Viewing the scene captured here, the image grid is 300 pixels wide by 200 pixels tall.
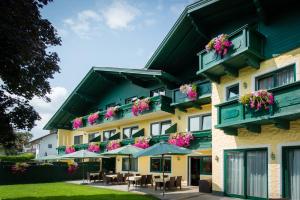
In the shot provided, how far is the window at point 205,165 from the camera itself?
2297cm

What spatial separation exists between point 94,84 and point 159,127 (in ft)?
33.6

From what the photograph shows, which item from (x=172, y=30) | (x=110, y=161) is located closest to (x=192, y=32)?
(x=172, y=30)

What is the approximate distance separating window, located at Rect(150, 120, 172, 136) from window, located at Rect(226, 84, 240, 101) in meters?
8.61

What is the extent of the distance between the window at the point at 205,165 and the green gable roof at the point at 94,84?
6335 mm

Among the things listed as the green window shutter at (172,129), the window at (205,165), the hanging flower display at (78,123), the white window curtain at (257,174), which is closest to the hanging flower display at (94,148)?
the hanging flower display at (78,123)

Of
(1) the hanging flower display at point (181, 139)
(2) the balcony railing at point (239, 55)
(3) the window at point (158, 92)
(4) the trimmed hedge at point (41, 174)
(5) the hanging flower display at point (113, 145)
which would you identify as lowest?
(4) the trimmed hedge at point (41, 174)

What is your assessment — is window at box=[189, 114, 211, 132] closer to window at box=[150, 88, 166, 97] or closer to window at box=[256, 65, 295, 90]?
window at box=[150, 88, 166, 97]

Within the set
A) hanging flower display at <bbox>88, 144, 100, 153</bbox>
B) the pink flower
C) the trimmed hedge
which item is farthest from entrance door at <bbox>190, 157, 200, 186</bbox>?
the pink flower

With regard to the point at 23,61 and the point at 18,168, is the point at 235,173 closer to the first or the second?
the point at 23,61

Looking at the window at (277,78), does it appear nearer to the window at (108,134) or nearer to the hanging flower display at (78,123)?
the window at (108,134)

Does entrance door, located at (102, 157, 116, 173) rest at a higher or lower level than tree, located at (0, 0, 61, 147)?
lower

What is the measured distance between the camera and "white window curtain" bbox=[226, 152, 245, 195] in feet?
57.1

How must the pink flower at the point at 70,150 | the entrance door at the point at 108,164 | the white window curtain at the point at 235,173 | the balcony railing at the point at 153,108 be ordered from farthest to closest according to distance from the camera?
the pink flower at the point at 70,150, the entrance door at the point at 108,164, the balcony railing at the point at 153,108, the white window curtain at the point at 235,173

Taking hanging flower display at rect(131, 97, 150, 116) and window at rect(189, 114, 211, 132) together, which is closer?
window at rect(189, 114, 211, 132)
